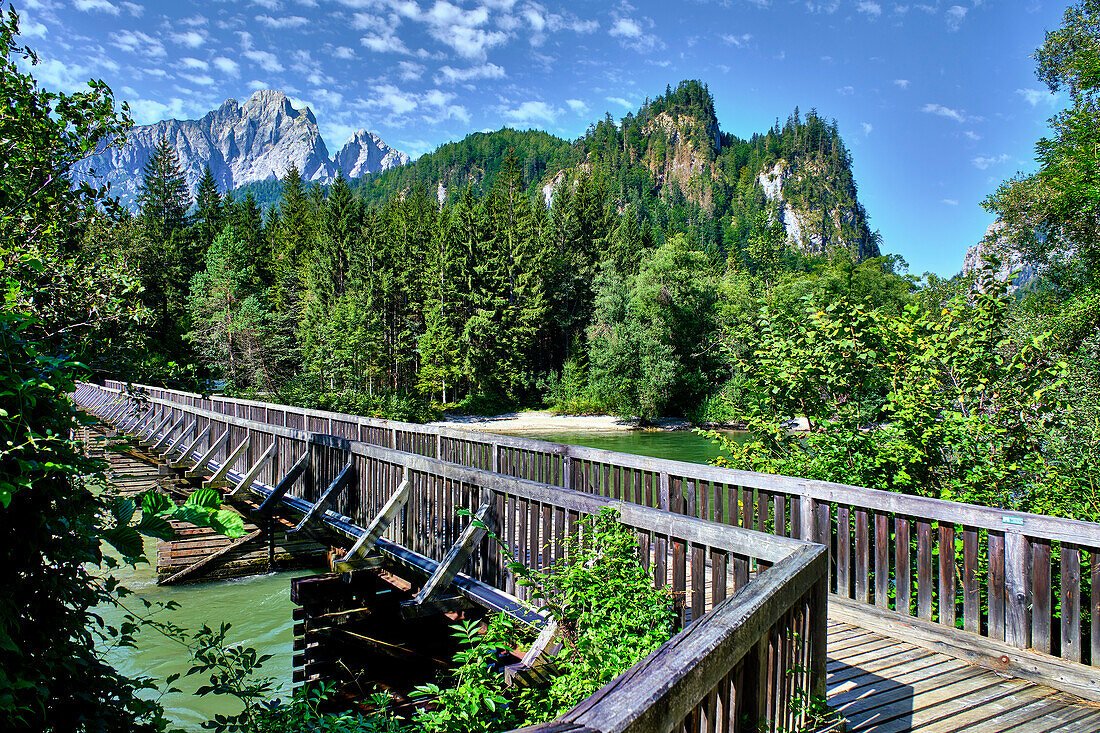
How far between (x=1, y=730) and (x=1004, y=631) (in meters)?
4.75

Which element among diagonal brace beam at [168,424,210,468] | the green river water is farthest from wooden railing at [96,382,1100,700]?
diagonal brace beam at [168,424,210,468]

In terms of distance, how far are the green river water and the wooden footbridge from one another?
1974 mm

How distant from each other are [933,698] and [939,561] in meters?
0.98

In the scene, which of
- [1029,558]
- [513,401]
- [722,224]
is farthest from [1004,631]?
[722,224]

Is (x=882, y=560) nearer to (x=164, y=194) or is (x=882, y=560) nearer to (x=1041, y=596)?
(x=1041, y=596)

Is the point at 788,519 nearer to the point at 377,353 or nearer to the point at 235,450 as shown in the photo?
the point at 235,450

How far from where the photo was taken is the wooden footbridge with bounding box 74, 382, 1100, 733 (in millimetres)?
2051

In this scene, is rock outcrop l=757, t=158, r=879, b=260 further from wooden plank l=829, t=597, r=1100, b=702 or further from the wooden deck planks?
the wooden deck planks

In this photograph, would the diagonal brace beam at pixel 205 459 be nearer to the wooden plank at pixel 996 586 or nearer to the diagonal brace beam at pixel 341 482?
the diagonal brace beam at pixel 341 482

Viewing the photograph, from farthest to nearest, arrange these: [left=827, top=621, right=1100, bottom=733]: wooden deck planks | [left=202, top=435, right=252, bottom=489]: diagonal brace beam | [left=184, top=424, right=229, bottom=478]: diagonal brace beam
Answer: [left=184, top=424, right=229, bottom=478]: diagonal brace beam < [left=202, top=435, right=252, bottom=489]: diagonal brace beam < [left=827, top=621, right=1100, bottom=733]: wooden deck planks

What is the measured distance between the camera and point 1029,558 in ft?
12.2

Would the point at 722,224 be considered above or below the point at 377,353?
above

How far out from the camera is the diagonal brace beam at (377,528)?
622 cm

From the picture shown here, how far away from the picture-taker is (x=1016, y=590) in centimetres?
380
